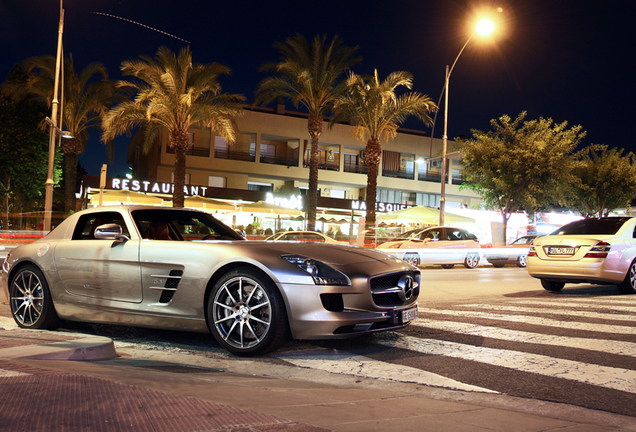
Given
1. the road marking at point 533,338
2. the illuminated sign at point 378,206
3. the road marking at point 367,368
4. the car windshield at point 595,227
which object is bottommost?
the road marking at point 367,368

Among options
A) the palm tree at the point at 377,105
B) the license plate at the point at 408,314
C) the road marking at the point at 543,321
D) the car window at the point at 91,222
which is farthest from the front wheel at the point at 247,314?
the palm tree at the point at 377,105

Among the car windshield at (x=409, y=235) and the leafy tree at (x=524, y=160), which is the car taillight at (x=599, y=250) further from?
the leafy tree at (x=524, y=160)

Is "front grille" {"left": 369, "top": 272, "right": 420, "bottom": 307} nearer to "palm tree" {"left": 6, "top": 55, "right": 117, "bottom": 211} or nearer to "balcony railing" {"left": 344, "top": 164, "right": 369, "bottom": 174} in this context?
"palm tree" {"left": 6, "top": 55, "right": 117, "bottom": 211}

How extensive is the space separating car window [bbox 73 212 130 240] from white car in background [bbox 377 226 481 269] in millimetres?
15328

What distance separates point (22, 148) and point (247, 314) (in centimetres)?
3593

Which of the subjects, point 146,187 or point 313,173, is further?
point 146,187

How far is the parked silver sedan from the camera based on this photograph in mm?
Answer: 10086

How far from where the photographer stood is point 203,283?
504cm

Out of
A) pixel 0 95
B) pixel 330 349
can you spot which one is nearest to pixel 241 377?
pixel 330 349

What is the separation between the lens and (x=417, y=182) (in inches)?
2206

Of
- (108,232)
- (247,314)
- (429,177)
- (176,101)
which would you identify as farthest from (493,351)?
(429,177)

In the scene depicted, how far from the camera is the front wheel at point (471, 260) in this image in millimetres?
22219

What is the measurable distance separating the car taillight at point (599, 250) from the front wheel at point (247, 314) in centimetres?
745

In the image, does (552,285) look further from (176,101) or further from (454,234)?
(176,101)
